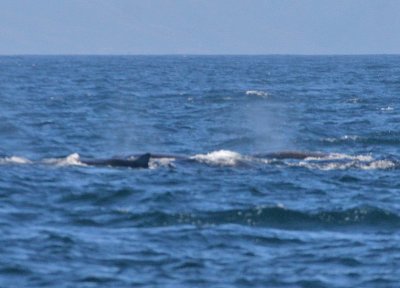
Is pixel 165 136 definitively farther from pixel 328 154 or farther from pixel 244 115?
pixel 244 115

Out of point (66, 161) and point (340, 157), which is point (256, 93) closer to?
point (340, 157)

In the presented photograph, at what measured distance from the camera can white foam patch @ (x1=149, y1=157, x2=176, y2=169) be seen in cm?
2658

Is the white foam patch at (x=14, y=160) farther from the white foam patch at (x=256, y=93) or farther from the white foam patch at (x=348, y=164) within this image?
the white foam patch at (x=256, y=93)

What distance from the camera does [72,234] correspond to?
697 inches

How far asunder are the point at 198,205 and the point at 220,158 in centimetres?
714

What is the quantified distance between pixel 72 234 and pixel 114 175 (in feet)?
23.3

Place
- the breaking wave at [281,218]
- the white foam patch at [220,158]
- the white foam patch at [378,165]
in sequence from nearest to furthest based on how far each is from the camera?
the breaking wave at [281,218]
the white foam patch at [220,158]
the white foam patch at [378,165]

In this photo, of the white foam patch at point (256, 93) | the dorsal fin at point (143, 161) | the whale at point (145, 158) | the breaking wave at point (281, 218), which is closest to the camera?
the breaking wave at point (281, 218)

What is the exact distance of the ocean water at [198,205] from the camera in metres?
15.8

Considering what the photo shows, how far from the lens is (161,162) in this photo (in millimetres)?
26953

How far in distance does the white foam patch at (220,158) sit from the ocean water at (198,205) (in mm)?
53

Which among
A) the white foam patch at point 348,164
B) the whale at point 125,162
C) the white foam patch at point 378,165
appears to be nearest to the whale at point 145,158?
the whale at point 125,162

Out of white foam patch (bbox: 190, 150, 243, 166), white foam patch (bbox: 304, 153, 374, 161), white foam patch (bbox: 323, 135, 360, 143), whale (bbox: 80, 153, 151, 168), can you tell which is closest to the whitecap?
white foam patch (bbox: 304, 153, 374, 161)

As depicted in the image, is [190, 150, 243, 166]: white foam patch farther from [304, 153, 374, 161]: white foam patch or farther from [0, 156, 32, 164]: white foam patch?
[0, 156, 32, 164]: white foam patch
